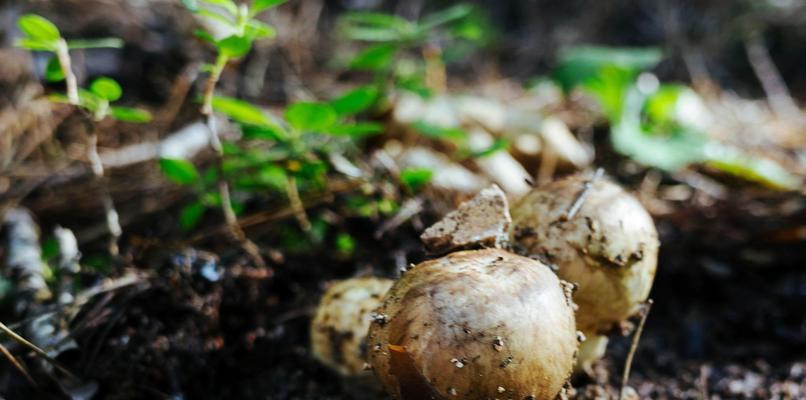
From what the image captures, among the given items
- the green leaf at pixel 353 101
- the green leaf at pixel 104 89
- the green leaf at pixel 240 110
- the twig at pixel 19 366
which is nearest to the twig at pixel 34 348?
the twig at pixel 19 366

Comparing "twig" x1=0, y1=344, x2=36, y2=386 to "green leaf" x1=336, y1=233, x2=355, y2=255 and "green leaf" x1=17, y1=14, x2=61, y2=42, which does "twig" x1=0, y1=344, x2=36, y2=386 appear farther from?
"green leaf" x1=336, y1=233, x2=355, y2=255

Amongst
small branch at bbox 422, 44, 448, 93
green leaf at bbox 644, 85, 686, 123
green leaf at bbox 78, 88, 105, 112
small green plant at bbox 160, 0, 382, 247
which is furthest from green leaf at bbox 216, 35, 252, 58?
green leaf at bbox 644, 85, 686, 123

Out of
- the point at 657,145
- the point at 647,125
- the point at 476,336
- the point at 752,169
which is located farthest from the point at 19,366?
the point at 752,169

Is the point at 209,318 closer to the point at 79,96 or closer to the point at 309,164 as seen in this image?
the point at 309,164

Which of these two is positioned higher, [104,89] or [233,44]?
[233,44]

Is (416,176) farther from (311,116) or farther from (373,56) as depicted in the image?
(373,56)

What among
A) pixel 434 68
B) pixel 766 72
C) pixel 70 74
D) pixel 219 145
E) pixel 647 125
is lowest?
pixel 766 72

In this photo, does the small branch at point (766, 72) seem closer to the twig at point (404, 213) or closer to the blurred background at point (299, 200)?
the blurred background at point (299, 200)
